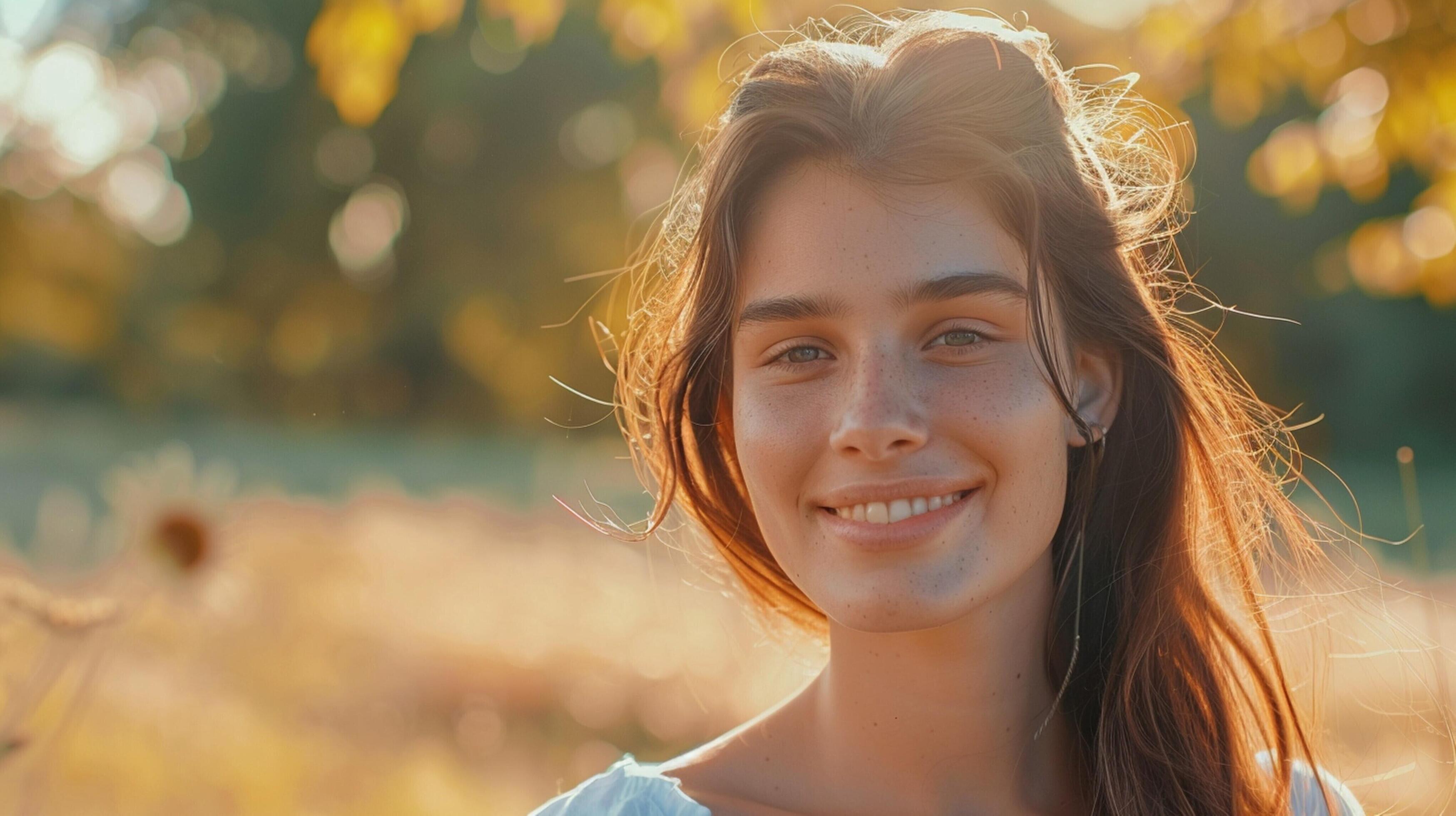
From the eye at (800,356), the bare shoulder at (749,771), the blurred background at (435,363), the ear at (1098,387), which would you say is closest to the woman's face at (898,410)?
the eye at (800,356)

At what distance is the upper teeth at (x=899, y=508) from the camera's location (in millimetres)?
1708

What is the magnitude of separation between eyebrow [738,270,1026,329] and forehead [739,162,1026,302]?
0.04 ft

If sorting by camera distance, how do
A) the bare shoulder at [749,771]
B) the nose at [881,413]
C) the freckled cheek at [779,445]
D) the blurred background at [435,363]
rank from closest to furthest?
the nose at [881,413] < the freckled cheek at [779,445] < the bare shoulder at [749,771] < the blurred background at [435,363]

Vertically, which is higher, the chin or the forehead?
the forehead

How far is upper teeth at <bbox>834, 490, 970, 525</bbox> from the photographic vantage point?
1708 mm

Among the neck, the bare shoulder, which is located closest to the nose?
the neck

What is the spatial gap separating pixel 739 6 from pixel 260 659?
2454 mm

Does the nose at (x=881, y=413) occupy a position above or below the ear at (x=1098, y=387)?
below

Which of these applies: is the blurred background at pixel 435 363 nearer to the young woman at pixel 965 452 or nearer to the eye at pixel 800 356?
the young woman at pixel 965 452

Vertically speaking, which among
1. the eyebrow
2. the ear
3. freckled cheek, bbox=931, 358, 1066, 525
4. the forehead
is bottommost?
freckled cheek, bbox=931, 358, 1066, 525

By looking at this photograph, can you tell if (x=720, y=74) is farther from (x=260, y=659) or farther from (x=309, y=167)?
(x=309, y=167)

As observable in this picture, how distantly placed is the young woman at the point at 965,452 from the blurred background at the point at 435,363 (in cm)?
28

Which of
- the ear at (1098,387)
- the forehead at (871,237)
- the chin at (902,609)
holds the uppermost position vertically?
the forehead at (871,237)

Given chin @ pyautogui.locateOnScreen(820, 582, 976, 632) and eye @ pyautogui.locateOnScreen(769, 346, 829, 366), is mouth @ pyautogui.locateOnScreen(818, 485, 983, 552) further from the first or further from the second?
eye @ pyautogui.locateOnScreen(769, 346, 829, 366)
